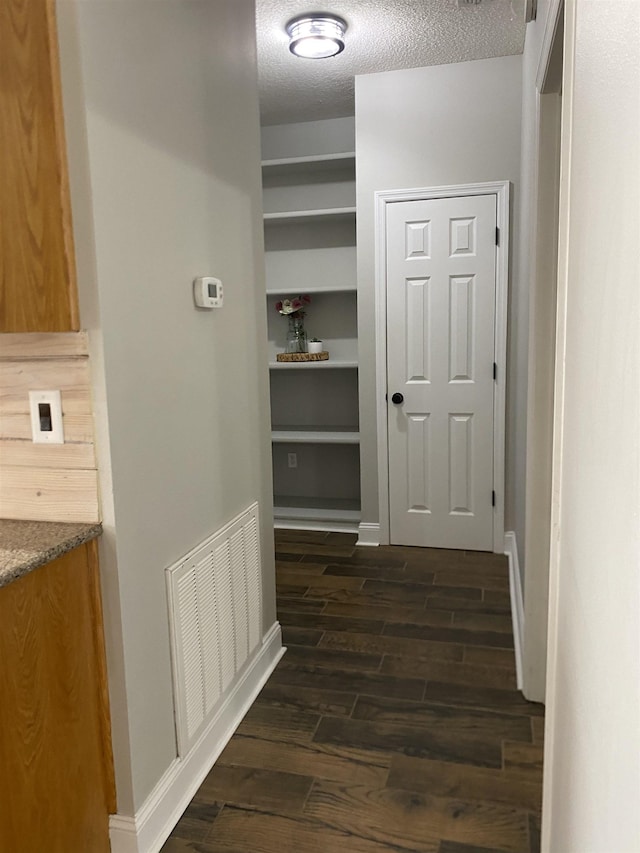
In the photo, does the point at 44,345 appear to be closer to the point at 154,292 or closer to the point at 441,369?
the point at 154,292

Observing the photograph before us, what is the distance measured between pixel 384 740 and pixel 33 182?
2.00m

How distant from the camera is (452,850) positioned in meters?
1.79

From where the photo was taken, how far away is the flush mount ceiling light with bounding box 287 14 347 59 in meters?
3.10

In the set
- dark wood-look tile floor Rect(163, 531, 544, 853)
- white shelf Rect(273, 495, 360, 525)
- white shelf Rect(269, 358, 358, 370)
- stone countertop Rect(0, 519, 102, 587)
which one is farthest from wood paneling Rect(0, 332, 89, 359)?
white shelf Rect(273, 495, 360, 525)

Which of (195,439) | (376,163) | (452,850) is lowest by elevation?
(452,850)

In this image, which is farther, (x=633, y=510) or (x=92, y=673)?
(x=92, y=673)

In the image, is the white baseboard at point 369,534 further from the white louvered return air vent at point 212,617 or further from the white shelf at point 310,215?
the white shelf at point 310,215

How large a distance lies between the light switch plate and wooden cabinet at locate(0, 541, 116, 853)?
292mm

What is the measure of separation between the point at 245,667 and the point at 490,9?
3.06 metres

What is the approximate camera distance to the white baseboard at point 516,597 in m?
2.72

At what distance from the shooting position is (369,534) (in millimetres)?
4254

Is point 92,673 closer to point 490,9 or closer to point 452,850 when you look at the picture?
point 452,850

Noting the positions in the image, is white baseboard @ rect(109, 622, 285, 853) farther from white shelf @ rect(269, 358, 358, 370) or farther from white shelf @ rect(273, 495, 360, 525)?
white shelf @ rect(269, 358, 358, 370)

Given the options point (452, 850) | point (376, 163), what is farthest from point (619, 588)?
point (376, 163)
